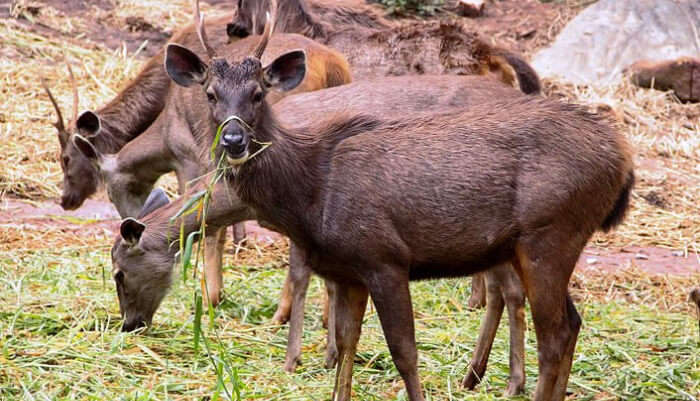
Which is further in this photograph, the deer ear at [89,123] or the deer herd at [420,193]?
the deer ear at [89,123]

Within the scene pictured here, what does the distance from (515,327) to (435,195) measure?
4.52 feet

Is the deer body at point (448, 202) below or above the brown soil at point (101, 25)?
above

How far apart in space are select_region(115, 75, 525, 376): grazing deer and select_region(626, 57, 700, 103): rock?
7231mm

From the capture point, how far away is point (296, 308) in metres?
7.40

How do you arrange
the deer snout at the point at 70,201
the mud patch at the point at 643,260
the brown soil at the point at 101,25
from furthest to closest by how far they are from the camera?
the brown soil at the point at 101,25 < the deer snout at the point at 70,201 < the mud patch at the point at 643,260

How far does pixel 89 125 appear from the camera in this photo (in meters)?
9.45

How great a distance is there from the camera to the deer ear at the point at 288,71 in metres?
6.11

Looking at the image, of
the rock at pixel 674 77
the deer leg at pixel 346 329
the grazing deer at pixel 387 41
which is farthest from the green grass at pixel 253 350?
the rock at pixel 674 77

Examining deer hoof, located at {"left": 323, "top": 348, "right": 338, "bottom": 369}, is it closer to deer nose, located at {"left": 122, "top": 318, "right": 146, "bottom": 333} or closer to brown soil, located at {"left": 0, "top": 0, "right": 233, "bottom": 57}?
deer nose, located at {"left": 122, "top": 318, "right": 146, "bottom": 333}

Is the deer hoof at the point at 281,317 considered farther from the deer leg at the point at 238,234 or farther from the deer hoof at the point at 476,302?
the deer leg at the point at 238,234

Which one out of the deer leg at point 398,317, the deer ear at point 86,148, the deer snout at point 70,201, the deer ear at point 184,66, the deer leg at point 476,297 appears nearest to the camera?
the deer leg at point 398,317

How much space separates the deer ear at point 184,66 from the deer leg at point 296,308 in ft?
4.86

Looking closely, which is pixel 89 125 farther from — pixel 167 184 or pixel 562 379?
pixel 562 379

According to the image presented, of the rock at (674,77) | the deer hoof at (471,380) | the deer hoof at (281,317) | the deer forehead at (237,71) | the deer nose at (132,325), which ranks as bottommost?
the rock at (674,77)
